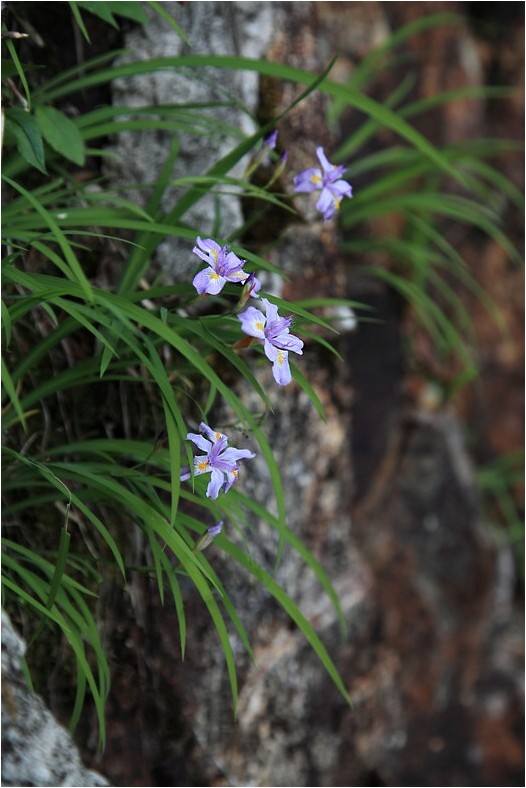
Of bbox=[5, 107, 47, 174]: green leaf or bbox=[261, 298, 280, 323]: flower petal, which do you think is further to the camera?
bbox=[5, 107, 47, 174]: green leaf

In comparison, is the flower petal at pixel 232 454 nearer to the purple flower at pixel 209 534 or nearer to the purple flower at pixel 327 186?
the purple flower at pixel 209 534

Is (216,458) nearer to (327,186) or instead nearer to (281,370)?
(281,370)

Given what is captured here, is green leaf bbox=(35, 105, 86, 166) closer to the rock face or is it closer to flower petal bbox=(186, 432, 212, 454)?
flower petal bbox=(186, 432, 212, 454)

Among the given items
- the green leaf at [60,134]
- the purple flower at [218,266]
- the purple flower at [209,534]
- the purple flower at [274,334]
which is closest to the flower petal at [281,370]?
the purple flower at [274,334]

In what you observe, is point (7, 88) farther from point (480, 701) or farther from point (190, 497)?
point (480, 701)

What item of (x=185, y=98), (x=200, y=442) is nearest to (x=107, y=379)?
(x=200, y=442)

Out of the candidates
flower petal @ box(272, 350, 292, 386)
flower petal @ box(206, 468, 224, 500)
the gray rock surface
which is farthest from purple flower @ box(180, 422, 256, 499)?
the gray rock surface
